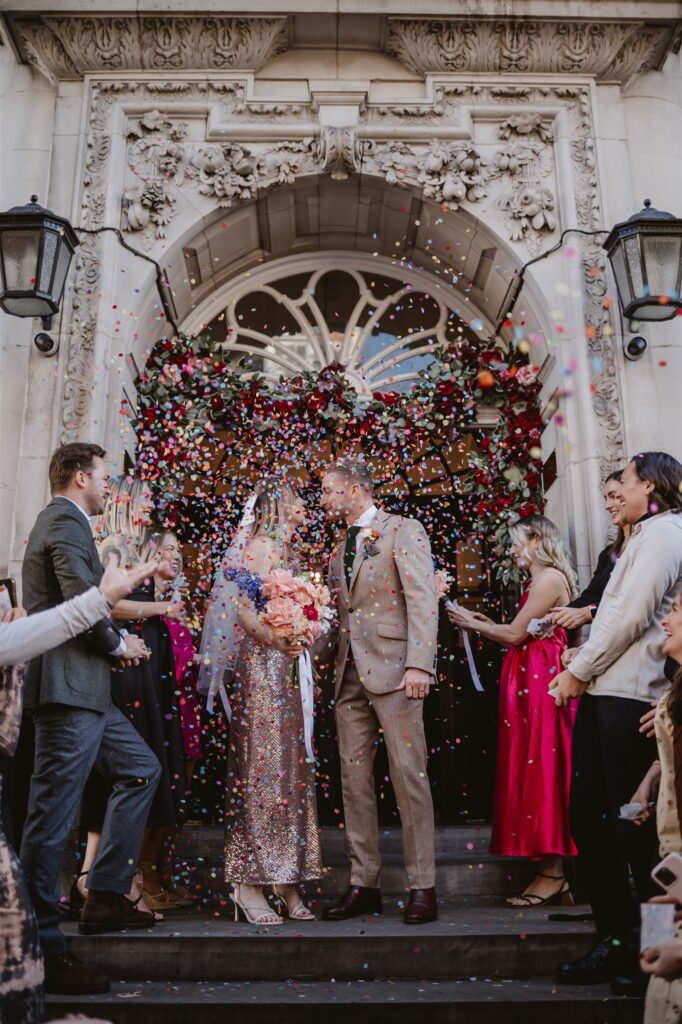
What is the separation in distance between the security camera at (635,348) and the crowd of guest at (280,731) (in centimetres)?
209

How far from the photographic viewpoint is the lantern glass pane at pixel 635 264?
252 inches

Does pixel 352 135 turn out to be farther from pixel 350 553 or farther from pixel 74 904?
pixel 74 904

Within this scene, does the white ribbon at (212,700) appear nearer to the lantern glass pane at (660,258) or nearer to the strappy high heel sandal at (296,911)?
the strappy high heel sandal at (296,911)

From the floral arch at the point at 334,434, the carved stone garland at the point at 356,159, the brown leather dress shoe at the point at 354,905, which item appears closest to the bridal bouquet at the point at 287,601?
the brown leather dress shoe at the point at 354,905

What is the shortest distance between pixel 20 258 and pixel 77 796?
393cm

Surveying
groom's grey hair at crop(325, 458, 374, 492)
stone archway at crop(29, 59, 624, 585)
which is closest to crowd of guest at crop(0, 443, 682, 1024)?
groom's grey hair at crop(325, 458, 374, 492)

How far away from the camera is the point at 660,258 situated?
251 inches

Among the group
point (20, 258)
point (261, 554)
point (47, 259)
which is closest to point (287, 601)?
point (261, 554)

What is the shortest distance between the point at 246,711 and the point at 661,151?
5.80 m

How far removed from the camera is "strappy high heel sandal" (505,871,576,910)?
16.0ft

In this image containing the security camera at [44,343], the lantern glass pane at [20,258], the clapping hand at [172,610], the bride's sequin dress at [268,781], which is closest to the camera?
the bride's sequin dress at [268,781]

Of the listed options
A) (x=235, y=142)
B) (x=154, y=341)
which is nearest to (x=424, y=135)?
(x=235, y=142)

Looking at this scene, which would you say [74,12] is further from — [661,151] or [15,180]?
[661,151]

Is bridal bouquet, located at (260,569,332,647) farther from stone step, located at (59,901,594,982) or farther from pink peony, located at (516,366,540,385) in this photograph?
pink peony, located at (516,366,540,385)
